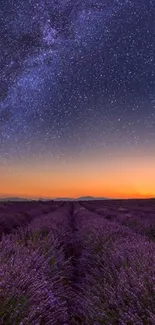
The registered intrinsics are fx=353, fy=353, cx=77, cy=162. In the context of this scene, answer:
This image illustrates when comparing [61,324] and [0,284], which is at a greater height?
[0,284]

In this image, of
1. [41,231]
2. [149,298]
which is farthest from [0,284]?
[41,231]

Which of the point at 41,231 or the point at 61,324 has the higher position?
the point at 41,231

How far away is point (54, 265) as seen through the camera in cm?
634

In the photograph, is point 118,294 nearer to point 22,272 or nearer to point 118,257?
point 22,272

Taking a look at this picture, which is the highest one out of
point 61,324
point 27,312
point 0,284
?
point 0,284

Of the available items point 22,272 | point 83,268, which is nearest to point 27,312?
→ point 22,272

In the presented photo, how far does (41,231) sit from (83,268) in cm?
275

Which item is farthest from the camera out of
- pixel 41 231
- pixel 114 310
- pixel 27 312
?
pixel 41 231

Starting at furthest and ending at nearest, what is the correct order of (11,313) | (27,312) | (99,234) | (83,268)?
(99,234) < (83,268) < (27,312) < (11,313)

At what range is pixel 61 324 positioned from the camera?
428 cm

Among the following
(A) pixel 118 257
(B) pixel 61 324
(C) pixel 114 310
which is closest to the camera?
(C) pixel 114 310

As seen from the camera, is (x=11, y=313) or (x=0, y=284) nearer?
(x=11, y=313)

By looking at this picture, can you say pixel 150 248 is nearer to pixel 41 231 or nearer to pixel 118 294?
pixel 118 294

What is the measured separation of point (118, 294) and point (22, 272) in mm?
1158
